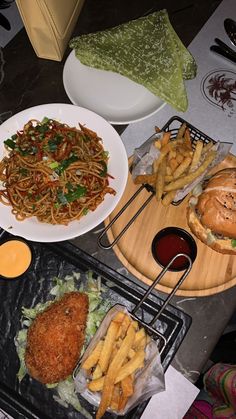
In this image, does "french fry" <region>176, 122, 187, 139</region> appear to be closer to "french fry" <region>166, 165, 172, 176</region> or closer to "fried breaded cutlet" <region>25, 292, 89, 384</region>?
"french fry" <region>166, 165, 172, 176</region>

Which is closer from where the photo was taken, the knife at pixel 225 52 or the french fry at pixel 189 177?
the french fry at pixel 189 177

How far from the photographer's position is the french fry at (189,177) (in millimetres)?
2871

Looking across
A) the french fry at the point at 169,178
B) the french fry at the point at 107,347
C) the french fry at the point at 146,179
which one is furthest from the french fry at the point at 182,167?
the french fry at the point at 107,347

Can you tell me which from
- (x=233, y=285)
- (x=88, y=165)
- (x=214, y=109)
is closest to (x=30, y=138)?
(x=88, y=165)

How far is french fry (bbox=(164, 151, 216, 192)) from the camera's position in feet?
9.42

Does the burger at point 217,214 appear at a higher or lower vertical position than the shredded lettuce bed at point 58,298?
higher

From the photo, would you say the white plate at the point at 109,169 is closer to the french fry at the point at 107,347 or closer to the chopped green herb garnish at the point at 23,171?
the chopped green herb garnish at the point at 23,171

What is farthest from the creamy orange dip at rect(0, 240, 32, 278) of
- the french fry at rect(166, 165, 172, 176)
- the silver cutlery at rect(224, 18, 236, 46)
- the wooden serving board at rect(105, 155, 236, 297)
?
the silver cutlery at rect(224, 18, 236, 46)

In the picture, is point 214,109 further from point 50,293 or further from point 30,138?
point 50,293

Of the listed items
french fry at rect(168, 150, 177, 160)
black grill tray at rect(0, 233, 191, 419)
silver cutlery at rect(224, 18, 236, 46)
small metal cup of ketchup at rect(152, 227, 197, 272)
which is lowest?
black grill tray at rect(0, 233, 191, 419)

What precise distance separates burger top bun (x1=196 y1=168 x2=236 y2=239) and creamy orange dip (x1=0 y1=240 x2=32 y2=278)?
1.15 m

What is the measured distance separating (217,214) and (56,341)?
1226 mm

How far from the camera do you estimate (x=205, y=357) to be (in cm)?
283

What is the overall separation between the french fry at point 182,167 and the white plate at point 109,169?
0.32 meters
